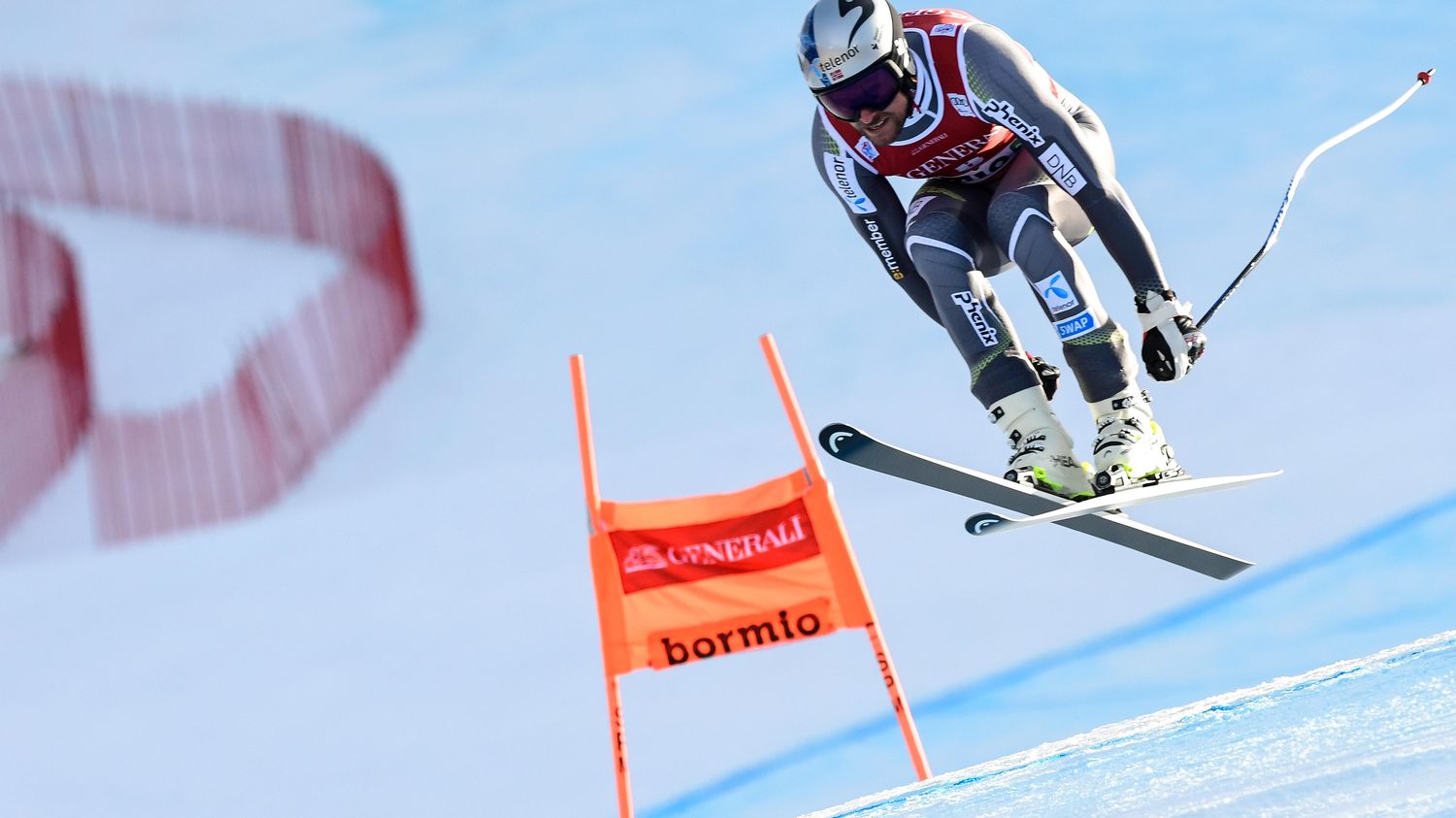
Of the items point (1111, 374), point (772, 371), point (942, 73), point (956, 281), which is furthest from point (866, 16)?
point (772, 371)

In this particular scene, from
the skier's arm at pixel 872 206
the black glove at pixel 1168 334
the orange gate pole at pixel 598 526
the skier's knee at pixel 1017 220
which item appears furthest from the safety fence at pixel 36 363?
the black glove at pixel 1168 334

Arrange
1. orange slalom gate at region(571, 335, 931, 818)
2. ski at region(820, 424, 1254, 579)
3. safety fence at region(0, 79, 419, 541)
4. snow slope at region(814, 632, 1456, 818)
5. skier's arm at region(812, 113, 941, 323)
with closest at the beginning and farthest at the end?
snow slope at region(814, 632, 1456, 818), ski at region(820, 424, 1254, 579), skier's arm at region(812, 113, 941, 323), orange slalom gate at region(571, 335, 931, 818), safety fence at region(0, 79, 419, 541)

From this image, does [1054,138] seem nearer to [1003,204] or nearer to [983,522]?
[1003,204]

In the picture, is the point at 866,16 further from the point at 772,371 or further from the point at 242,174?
the point at 242,174

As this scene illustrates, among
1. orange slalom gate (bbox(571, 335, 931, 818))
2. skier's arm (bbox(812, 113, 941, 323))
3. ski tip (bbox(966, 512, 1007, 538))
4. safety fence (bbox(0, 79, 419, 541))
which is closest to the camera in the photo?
ski tip (bbox(966, 512, 1007, 538))

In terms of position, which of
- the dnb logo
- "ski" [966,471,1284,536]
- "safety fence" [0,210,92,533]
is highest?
"safety fence" [0,210,92,533]

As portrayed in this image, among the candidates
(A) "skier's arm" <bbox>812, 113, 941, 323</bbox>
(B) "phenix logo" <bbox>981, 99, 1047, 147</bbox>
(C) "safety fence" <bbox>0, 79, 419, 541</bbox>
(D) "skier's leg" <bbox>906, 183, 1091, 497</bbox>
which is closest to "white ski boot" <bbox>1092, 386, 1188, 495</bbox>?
(D) "skier's leg" <bbox>906, 183, 1091, 497</bbox>

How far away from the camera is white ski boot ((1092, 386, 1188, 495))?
4.43 m

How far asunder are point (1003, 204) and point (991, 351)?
1.44 ft

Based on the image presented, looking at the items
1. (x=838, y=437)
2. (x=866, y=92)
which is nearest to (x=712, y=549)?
(x=838, y=437)

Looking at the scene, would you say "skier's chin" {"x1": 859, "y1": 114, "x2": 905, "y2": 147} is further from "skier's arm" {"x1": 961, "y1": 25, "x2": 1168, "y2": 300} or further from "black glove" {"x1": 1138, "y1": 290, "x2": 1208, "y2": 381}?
"black glove" {"x1": 1138, "y1": 290, "x2": 1208, "y2": 381}

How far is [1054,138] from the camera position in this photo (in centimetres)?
422

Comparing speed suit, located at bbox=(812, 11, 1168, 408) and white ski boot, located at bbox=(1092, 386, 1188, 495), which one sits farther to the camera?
white ski boot, located at bbox=(1092, 386, 1188, 495)

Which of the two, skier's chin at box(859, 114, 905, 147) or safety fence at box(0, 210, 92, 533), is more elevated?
safety fence at box(0, 210, 92, 533)
